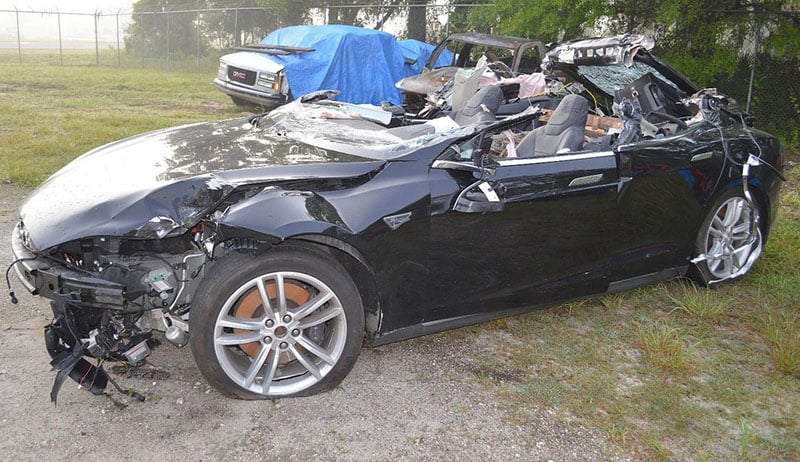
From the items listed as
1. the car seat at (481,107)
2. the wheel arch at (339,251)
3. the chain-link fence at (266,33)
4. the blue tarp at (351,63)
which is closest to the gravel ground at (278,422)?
the wheel arch at (339,251)

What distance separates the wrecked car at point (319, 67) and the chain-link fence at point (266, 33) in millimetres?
2698

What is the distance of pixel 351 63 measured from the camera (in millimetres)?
12977

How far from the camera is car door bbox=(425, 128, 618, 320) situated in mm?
3479

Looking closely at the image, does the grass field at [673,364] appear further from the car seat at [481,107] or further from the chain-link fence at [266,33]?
the chain-link fence at [266,33]

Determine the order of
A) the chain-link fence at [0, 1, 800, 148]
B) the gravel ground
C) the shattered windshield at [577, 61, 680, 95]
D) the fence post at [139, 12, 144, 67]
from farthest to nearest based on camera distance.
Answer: the fence post at [139, 12, 144, 67] → the chain-link fence at [0, 1, 800, 148] → the shattered windshield at [577, 61, 680, 95] → the gravel ground

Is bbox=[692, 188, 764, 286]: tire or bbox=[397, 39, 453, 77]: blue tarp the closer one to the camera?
bbox=[692, 188, 764, 286]: tire

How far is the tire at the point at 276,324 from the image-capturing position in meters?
3.02

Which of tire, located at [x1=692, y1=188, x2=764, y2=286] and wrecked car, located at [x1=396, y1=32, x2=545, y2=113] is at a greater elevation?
wrecked car, located at [x1=396, y1=32, x2=545, y2=113]

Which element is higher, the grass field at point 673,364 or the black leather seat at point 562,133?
the black leather seat at point 562,133

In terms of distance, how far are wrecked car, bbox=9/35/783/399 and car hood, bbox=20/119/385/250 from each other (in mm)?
13

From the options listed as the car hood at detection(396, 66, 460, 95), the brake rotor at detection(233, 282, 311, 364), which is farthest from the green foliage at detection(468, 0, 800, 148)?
the brake rotor at detection(233, 282, 311, 364)

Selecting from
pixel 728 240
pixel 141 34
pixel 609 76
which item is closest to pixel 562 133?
pixel 609 76

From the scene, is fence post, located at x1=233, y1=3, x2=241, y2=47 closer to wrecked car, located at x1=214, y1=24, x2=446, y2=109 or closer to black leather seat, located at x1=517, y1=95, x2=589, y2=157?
wrecked car, located at x1=214, y1=24, x2=446, y2=109

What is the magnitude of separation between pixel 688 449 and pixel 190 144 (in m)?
3.16
